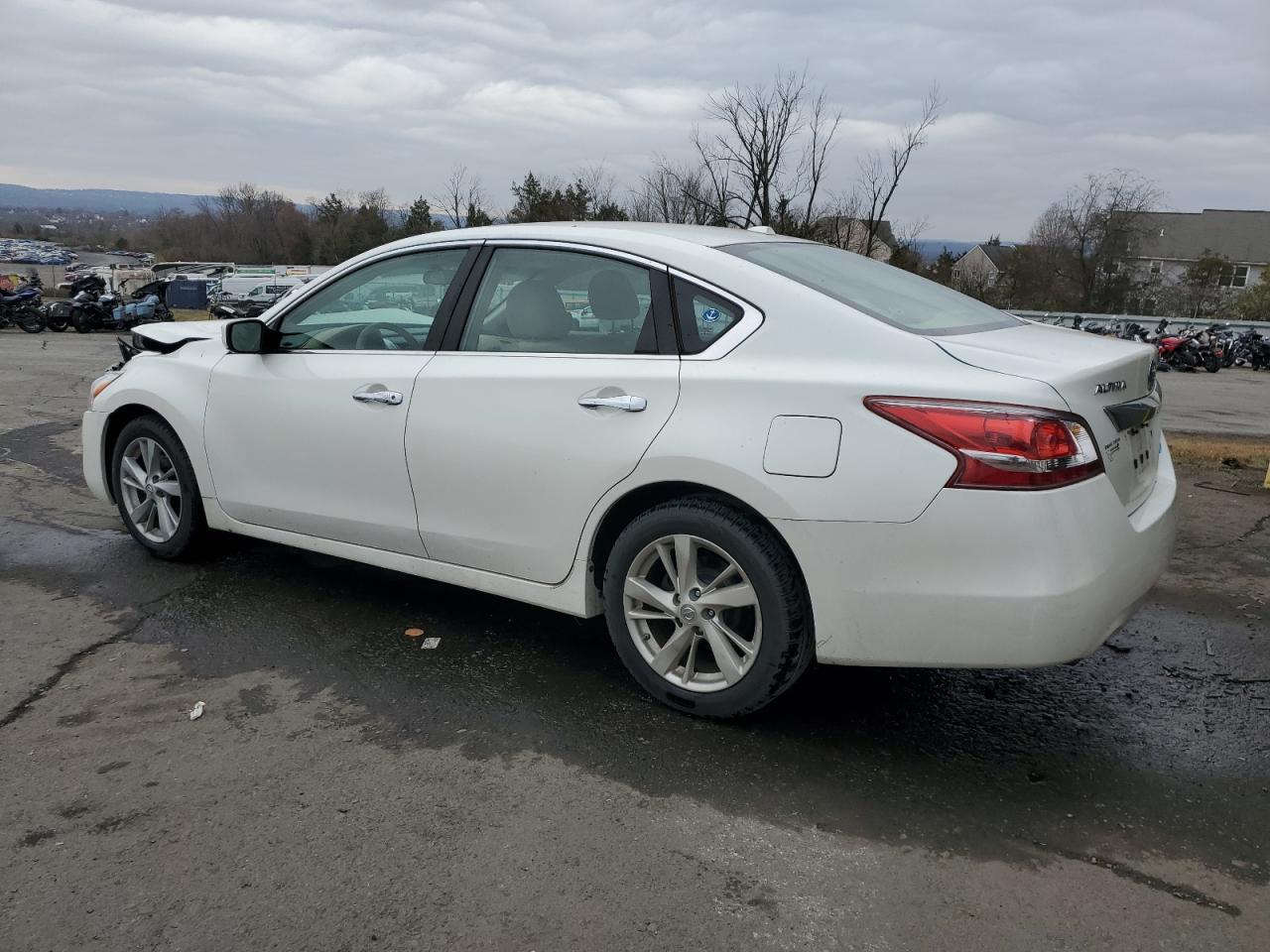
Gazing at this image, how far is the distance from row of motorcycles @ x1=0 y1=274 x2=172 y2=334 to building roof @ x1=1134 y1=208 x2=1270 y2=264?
72.0 meters

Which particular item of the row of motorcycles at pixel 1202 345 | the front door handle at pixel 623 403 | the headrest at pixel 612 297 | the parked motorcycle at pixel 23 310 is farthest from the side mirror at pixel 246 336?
the row of motorcycles at pixel 1202 345

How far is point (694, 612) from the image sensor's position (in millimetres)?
3221

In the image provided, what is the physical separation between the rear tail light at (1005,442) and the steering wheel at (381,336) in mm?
Answer: 2064

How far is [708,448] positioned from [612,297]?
2.52 ft

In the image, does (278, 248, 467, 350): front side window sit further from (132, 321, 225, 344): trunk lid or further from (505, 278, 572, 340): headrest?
(132, 321, 225, 344): trunk lid

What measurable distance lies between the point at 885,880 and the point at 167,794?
2068 millimetres

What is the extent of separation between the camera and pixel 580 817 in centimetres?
279

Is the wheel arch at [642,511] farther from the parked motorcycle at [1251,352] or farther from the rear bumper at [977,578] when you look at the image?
the parked motorcycle at [1251,352]

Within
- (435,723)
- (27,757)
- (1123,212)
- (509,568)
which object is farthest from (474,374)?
(1123,212)

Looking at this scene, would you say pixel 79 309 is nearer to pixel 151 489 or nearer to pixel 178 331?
pixel 178 331

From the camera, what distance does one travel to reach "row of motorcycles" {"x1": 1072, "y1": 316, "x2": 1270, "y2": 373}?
91.1 ft

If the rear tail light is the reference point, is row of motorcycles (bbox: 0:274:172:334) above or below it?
below

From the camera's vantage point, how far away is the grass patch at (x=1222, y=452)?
8.04 metres

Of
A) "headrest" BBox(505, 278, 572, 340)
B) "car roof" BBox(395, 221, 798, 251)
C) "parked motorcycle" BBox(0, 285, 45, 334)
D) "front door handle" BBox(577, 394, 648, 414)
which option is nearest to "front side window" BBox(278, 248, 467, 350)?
"car roof" BBox(395, 221, 798, 251)
